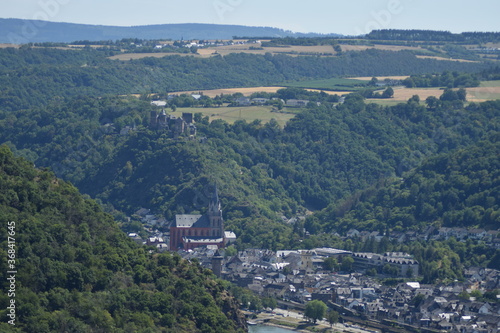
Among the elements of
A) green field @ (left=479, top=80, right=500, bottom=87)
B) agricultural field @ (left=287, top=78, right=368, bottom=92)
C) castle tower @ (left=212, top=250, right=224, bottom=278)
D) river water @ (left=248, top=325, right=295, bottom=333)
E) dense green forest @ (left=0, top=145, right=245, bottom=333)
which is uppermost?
green field @ (left=479, top=80, right=500, bottom=87)

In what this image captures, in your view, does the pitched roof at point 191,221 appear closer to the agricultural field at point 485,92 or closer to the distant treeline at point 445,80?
the agricultural field at point 485,92

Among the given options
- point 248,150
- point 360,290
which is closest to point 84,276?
point 360,290

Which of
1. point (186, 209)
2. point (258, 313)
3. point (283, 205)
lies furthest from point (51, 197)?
→ point (283, 205)

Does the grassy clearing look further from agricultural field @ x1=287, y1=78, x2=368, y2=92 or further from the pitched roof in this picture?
the pitched roof

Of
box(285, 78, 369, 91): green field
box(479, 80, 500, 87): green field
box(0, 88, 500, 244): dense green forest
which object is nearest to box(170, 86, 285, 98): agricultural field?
box(285, 78, 369, 91): green field

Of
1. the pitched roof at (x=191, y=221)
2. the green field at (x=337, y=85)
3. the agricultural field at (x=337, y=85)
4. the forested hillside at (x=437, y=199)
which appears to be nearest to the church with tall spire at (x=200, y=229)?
the pitched roof at (x=191, y=221)

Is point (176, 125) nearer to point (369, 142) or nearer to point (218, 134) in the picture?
point (218, 134)

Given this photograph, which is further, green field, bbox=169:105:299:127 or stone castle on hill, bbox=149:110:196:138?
green field, bbox=169:105:299:127
